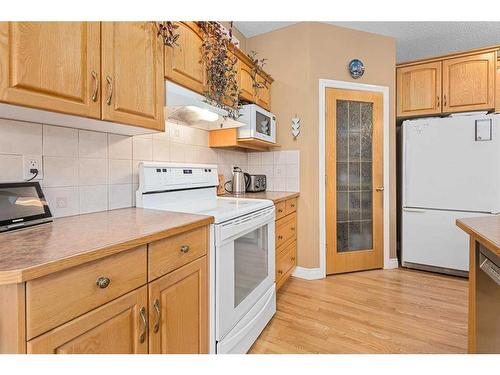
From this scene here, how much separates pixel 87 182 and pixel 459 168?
3166 mm

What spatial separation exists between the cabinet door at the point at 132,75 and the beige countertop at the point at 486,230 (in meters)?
1.51

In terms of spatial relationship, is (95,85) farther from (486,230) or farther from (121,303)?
(486,230)

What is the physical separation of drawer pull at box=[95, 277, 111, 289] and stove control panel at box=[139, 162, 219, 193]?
83 centimetres

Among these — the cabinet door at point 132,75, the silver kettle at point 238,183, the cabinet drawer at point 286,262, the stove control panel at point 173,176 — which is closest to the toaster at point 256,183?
the silver kettle at point 238,183

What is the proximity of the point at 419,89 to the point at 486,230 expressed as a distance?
7.74 ft

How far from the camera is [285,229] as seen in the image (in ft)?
7.84

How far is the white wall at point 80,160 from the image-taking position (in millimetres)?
1082

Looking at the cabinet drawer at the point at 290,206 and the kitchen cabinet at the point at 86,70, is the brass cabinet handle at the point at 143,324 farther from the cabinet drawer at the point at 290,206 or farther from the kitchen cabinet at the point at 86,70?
the cabinet drawer at the point at 290,206

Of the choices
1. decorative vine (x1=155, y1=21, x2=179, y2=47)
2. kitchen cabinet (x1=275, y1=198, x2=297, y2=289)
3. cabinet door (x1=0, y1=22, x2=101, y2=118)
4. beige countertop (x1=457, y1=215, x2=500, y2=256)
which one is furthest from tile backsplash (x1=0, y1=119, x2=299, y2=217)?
beige countertop (x1=457, y1=215, x2=500, y2=256)

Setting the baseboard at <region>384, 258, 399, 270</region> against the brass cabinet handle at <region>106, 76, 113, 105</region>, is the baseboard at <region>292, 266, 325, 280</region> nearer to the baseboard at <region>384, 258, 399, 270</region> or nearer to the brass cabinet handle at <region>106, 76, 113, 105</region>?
the baseboard at <region>384, 258, 399, 270</region>

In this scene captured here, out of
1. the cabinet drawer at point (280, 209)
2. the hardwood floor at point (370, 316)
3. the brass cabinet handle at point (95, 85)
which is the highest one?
the brass cabinet handle at point (95, 85)

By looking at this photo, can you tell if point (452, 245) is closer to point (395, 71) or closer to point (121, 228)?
point (395, 71)

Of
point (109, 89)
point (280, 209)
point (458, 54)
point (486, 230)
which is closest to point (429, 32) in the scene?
point (458, 54)
